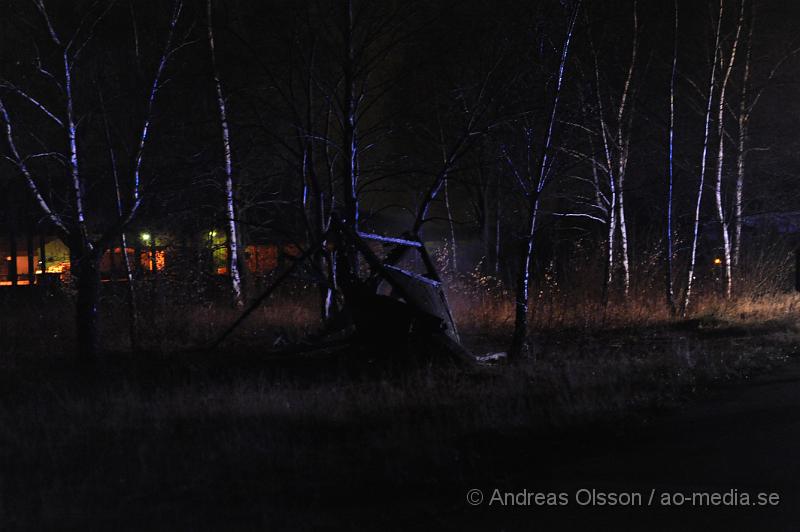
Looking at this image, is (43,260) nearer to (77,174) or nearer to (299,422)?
(77,174)

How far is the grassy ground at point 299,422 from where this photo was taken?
5.70 m

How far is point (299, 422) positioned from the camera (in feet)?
27.2

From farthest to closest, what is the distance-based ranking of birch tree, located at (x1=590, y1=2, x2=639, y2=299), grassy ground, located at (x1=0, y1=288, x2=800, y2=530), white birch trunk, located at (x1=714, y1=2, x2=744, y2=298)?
white birch trunk, located at (x1=714, y1=2, x2=744, y2=298) < birch tree, located at (x1=590, y1=2, x2=639, y2=299) < grassy ground, located at (x1=0, y1=288, x2=800, y2=530)

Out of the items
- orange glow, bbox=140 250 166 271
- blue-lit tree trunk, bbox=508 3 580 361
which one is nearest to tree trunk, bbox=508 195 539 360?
blue-lit tree trunk, bbox=508 3 580 361

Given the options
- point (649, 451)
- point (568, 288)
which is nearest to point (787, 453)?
point (649, 451)

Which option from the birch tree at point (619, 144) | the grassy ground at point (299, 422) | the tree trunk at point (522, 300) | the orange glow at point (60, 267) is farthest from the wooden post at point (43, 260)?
the birch tree at point (619, 144)

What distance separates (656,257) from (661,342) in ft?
22.3

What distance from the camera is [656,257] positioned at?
20844 millimetres

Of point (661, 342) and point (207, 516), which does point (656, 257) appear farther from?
point (207, 516)

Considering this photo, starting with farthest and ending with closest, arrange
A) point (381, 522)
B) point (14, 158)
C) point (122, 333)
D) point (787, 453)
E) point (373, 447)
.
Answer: point (122, 333) < point (14, 158) < point (373, 447) < point (787, 453) < point (381, 522)

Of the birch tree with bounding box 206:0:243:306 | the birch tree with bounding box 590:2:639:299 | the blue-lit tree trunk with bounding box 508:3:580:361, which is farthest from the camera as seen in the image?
the birch tree with bounding box 590:2:639:299

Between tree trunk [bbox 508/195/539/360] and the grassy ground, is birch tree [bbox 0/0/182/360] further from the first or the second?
tree trunk [bbox 508/195/539/360]

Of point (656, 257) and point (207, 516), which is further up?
point (656, 257)

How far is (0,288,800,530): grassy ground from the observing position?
570 centimetres
